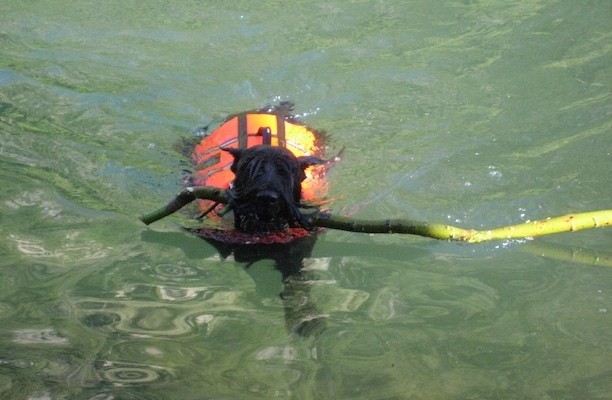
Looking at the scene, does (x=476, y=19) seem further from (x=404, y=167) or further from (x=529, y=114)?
(x=404, y=167)

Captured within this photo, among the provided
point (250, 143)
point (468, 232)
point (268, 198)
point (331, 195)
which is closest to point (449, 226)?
point (468, 232)

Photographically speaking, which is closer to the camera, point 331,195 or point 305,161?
point 305,161

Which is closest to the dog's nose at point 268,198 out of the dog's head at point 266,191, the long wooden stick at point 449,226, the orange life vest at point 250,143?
the dog's head at point 266,191

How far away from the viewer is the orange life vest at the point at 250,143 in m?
6.17

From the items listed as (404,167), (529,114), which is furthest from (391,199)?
(529,114)

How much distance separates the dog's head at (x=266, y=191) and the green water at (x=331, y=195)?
44cm

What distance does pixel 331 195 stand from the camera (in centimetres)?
659

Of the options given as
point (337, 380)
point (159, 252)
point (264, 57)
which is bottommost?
point (337, 380)

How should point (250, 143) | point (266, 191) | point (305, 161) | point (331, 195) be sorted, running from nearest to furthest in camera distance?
1. point (266, 191)
2. point (305, 161)
3. point (250, 143)
4. point (331, 195)

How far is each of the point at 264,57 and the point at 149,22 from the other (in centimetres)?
176

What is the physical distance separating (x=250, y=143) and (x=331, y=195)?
85cm

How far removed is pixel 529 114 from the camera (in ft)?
25.3

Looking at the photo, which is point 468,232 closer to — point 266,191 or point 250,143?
point 266,191

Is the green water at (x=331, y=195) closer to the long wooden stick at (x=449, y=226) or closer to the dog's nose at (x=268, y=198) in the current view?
the long wooden stick at (x=449, y=226)
